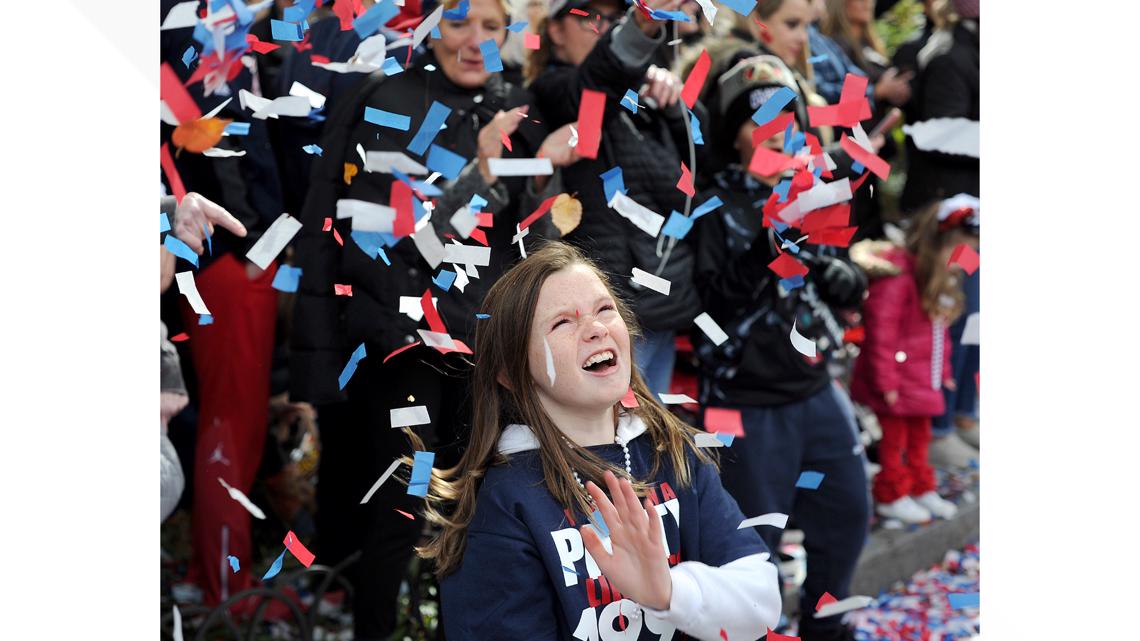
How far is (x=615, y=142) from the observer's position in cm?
312

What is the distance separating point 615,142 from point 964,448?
254 cm

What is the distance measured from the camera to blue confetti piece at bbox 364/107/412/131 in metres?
2.71

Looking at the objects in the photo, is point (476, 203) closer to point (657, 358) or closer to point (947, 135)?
point (657, 358)

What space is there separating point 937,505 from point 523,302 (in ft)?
8.38

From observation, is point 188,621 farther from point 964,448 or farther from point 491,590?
point 964,448

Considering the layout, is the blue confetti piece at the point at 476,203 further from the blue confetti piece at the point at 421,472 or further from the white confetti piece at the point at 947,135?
the white confetti piece at the point at 947,135

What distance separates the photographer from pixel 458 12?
2922 millimetres

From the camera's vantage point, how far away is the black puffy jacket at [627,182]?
299cm

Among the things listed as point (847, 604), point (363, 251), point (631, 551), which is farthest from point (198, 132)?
point (847, 604)

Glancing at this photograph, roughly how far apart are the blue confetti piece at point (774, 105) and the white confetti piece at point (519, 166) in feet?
1.57

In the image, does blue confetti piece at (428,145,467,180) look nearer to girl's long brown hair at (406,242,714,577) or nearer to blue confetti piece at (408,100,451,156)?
blue confetti piece at (408,100,451,156)

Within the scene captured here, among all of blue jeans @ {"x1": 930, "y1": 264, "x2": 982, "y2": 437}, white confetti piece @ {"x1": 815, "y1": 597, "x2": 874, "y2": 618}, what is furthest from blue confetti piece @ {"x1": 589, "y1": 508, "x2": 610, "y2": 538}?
blue jeans @ {"x1": 930, "y1": 264, "x2": 982, "y2": 437}

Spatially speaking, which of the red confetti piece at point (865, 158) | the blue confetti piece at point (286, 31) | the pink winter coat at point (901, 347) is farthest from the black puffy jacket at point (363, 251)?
the pink winter coat at point (901, 347)

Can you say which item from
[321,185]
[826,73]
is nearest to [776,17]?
[826,73]
